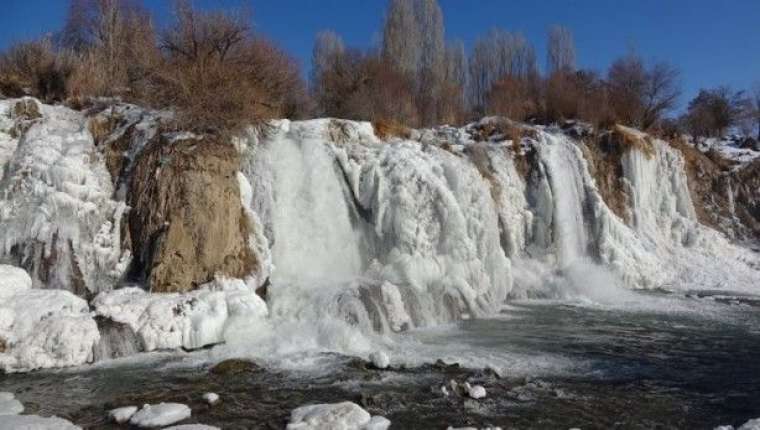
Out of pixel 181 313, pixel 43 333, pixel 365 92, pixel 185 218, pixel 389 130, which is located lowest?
pixel 43 333

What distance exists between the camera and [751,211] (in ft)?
82.5

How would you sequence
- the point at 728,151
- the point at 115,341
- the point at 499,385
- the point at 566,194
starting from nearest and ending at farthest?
the point at 499,385, the point at 115,341, the point at 566,194, the point at 728,151

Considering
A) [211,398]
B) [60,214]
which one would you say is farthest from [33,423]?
[60,214]

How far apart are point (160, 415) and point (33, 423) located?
146 centimetres

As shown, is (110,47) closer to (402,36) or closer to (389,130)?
(389,130)

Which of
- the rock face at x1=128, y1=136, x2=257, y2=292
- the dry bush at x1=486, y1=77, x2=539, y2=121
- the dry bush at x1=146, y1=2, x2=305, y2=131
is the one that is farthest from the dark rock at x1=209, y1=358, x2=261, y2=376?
the dry bush at x1=486, y1=77, x2=539, y2=121

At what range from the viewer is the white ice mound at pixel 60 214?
462 inches

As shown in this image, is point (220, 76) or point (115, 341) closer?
point (115, 341)

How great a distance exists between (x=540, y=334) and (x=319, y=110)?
17.9m

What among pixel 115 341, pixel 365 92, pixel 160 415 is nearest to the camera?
pixel 160 415

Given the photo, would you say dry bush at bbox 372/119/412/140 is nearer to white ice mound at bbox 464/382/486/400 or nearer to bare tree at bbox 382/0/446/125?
white ice mound at bbox 464/382/486/400

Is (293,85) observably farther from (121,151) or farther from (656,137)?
(656,137)

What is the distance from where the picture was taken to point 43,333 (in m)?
9.97

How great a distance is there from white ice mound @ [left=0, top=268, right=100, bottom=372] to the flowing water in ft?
1.42
